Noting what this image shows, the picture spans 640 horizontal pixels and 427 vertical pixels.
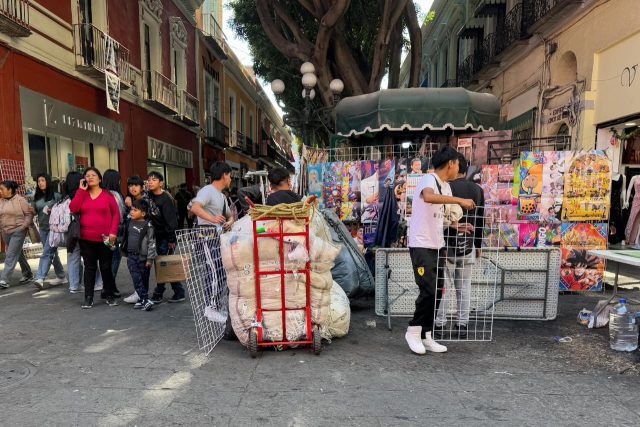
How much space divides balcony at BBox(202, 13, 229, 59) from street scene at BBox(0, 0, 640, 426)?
8.82 meters

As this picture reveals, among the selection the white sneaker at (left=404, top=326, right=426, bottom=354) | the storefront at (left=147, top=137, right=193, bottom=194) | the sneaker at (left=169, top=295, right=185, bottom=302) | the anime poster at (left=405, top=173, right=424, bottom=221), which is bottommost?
the sneaker at (left=169, top=295, right=185, bottom=302)

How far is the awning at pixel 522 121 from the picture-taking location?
12.4m

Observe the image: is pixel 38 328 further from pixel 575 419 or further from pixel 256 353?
pixel 575 419

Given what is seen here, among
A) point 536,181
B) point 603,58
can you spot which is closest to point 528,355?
point 536,181

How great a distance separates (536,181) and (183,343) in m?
4.79

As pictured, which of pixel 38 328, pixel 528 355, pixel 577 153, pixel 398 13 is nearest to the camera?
pixel 528 355

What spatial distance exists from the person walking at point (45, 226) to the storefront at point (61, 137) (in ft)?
9.40

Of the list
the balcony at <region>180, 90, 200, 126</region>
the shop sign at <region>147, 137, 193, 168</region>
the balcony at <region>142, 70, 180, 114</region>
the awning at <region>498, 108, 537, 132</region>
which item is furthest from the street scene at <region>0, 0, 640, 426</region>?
the balcony at <region>180, 90, 200, 126</region>

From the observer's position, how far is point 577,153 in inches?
217

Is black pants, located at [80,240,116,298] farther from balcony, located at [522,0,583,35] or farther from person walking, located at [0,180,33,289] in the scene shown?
balcony, located at [522,0,583,35]

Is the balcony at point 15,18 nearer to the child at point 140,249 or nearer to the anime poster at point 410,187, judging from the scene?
the child at point 140,249

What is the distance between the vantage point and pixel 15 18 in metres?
7.74

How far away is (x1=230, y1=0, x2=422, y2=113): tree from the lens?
1188cm

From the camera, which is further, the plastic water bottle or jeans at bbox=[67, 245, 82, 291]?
jeans at bbox=[67, 245, 82, 291]
